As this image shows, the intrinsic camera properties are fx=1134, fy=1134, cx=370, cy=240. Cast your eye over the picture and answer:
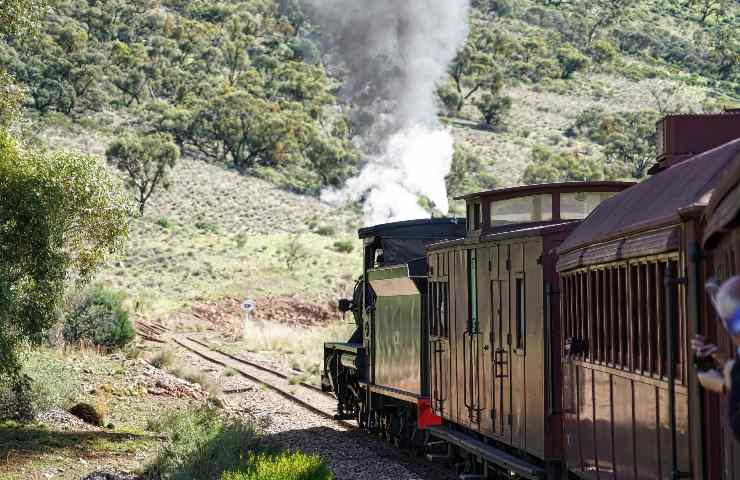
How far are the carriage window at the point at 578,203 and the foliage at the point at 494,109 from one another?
9369 centimetres

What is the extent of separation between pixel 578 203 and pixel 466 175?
72864 millimetres

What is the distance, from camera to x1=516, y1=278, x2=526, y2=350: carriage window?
11250mm

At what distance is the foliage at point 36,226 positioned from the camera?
54.4 feet

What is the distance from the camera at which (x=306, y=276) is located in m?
57.9

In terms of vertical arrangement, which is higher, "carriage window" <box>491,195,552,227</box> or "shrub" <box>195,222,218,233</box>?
"shrub" <box>195,222,218,233</box>

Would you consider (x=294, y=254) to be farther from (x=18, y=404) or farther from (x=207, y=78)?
(x=207, y=78)

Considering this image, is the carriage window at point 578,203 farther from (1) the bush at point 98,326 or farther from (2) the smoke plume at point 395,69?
(2) the smoke plume at point 395,69

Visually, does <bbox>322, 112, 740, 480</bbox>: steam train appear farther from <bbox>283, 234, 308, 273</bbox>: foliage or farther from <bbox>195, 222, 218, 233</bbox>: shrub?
<bbox>195, 222, 218, 233</bbox>: shrub

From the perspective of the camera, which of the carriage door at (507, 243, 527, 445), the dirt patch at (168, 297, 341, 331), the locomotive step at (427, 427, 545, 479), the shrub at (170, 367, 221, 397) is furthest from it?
the dirt patch at (168, 297, 341, 331)

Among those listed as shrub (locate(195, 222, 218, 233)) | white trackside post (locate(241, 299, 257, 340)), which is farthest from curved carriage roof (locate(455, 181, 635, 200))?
shrub (locate(195, 222, 218, 233))

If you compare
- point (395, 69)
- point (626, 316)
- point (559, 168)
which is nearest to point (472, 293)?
point (626, 316)

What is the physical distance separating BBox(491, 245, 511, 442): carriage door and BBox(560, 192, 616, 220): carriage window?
1.09 meters

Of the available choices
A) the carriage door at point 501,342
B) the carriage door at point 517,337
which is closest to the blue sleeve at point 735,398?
the carriage door at point 517,337

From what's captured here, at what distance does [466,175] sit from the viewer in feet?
280
